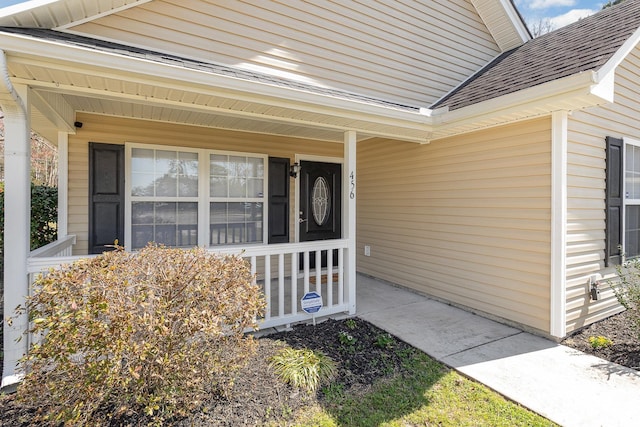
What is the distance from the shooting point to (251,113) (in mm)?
3623

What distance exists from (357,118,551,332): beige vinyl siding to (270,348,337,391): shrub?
8.11 feet

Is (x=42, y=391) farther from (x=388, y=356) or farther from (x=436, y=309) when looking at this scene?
(x=436, y=309)

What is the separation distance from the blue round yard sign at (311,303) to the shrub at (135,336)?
1.27 metres

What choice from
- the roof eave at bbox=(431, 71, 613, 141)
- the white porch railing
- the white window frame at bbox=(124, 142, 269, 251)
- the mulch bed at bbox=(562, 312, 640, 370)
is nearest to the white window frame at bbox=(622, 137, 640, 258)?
the mulch bed at bbox=(562, 312, 640, 370)

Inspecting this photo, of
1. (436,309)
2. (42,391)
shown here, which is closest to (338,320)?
(436,309)

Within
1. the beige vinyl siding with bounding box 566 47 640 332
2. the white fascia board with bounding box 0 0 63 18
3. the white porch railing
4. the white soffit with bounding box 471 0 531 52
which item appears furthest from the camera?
the white soffit with bounding box 471 0 531 52

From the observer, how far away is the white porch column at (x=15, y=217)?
2598 millimetres

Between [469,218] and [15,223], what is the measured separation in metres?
4.86

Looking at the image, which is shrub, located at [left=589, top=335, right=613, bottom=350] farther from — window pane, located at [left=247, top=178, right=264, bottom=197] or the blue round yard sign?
window pane, located at [left=247, top=178, right=264, bottom=197]

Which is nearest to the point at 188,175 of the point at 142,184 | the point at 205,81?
the point at 142,184

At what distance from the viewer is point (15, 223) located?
2623 mm

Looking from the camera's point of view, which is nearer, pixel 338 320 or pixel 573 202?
pixel 573 202

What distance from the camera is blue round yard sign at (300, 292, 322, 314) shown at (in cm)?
373

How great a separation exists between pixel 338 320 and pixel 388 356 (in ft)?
3.24
